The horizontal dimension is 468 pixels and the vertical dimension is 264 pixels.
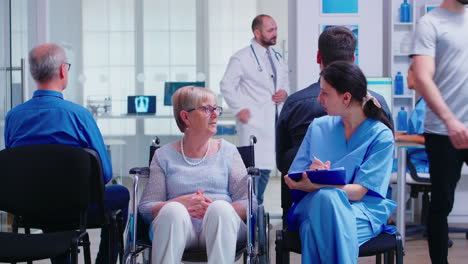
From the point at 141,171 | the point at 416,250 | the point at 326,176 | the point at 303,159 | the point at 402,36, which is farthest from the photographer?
the point at 402,36

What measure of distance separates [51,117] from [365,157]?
1.45m

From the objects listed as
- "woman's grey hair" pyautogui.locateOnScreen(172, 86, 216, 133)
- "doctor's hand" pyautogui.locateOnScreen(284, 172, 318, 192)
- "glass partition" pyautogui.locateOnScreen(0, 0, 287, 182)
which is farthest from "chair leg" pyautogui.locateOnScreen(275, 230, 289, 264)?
"glass partition" pyautogui.locateOnScreen(0, 0, 287, 182)

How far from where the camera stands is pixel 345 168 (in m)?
2.97

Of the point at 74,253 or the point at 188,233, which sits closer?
the point at 74,253

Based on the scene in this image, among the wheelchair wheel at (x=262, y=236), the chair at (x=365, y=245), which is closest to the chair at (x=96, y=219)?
the wheelchair wheel at (x=262, y=236)

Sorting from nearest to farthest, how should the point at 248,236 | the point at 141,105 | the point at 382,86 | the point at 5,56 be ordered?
1. the point at 248,236
2. the point at 5,56
3. the point at 382,86
4. the point at 141,105

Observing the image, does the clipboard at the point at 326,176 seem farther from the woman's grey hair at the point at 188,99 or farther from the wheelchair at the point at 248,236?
the woman's grey hair at the point at 188,99

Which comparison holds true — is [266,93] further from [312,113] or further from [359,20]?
[312,113]

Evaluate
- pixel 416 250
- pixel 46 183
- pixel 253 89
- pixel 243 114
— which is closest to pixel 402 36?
pixel 253 89

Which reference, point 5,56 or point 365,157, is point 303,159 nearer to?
point 365,157

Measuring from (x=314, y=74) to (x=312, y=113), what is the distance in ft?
9.49

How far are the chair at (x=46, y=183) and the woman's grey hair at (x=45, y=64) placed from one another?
0.48m

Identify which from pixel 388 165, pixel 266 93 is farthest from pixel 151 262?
pixel 266 93

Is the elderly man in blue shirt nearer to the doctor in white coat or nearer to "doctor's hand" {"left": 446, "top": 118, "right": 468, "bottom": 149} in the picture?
"doctor's hand" {"left": 446, "top": 118, "right": 468, "bottom": 149}
